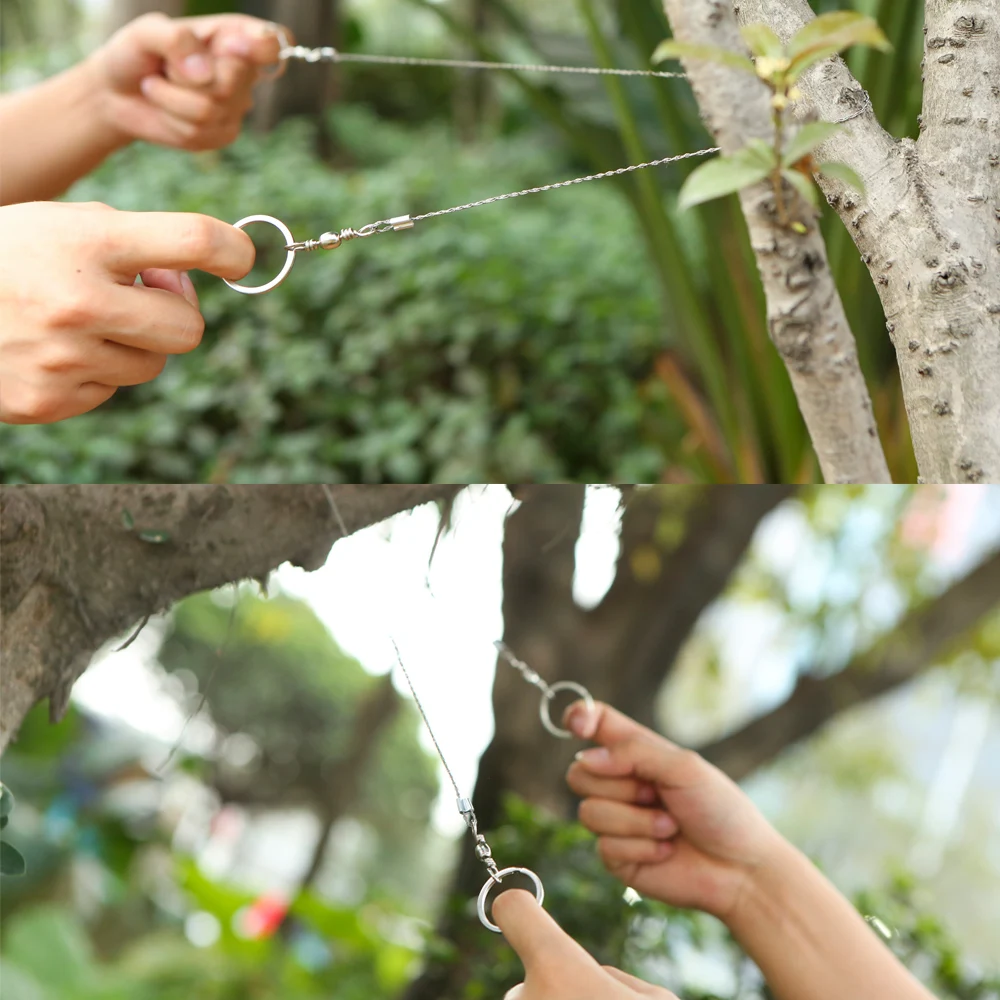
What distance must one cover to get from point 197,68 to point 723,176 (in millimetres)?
753

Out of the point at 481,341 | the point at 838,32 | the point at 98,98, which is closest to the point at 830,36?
the point at 838,32

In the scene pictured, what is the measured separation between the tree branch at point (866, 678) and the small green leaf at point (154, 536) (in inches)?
25.6

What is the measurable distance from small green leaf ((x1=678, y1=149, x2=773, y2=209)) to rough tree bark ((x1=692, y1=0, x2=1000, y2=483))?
0.47 feet

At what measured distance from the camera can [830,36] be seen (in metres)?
0.37

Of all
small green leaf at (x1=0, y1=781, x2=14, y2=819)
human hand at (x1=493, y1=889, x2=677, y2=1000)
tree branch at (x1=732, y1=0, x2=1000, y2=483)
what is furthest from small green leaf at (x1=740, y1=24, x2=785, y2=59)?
small green leaf at (x1=0, y1=781, x2=14, y2=819)

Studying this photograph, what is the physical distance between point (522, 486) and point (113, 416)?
120 cm

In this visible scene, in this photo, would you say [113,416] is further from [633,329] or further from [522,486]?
[522,486]

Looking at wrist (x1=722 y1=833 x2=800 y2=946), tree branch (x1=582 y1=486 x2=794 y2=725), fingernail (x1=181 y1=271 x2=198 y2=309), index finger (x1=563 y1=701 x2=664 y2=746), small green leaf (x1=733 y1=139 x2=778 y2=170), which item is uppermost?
small green leaf (x1=733 y1=139 x2=778 y2=170)

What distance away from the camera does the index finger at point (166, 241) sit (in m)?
0.47

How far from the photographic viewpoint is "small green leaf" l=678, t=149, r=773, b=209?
36 centimetres

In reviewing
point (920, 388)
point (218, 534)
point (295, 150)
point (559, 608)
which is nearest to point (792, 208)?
point (920, 388)

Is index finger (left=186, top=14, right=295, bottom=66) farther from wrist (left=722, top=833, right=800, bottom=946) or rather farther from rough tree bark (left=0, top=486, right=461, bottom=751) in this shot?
wrist (left=722, top=833, right=800, bottom=946)

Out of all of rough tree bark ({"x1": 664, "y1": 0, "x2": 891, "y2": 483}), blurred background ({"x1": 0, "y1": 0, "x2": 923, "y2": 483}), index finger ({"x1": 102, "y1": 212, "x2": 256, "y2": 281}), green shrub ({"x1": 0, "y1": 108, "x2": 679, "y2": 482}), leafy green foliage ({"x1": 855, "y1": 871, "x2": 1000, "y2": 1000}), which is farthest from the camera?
green shrub ({"x1": 0, "y1": 108, "x2": 679, "y2": 482})

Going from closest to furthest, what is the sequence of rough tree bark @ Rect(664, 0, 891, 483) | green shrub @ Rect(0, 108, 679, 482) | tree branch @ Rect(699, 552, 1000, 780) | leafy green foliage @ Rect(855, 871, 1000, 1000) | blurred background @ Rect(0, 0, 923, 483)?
rough tree bark @ Rect(664, 0, 891, 483) < leafy green foliage @ Rect(855, 871, 1000, 1000) < tree branch @ Rect(699, 552, 1000, 780) < blurred background @ Rect(0, 0, 923, 483) < green shrub @ Rect(0, 108, 679, 482)
